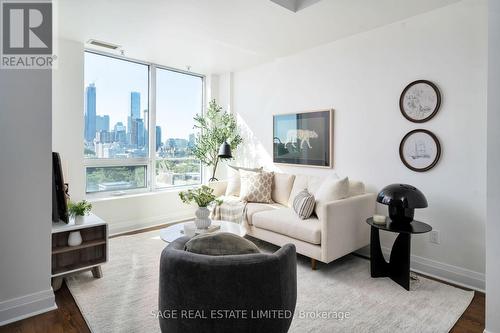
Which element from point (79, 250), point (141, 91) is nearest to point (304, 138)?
point (141, 91)

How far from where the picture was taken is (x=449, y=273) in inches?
107

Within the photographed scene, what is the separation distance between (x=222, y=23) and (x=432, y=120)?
7.73 feet

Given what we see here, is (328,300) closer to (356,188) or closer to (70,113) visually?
(356,188)

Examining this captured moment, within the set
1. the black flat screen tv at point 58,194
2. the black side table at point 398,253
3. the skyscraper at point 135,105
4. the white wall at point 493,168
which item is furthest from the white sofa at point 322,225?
the skyscraper at point 135,105

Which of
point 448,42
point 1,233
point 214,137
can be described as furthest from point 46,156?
point 448,42

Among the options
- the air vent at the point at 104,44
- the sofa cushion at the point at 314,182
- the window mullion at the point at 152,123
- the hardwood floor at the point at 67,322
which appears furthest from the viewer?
the window mullion at the point at 152,123

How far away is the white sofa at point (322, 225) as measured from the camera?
270 centimetres

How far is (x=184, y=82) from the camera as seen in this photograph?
204 inches

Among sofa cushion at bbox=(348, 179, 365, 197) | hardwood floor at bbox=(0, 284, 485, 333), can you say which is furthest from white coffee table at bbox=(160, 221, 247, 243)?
sofa cushion at bbox=(348, 179, 365, 197)

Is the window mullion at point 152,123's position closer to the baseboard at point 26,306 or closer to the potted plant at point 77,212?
the potted plant at point 77,212

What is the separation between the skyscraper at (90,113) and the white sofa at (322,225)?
2442 millimetres

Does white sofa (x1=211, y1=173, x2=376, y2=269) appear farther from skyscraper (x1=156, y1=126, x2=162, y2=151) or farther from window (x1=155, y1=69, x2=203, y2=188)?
skyscraper (x1=156, y1=126, x2=162, y2=151)

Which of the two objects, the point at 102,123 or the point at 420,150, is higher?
the point at 102,123

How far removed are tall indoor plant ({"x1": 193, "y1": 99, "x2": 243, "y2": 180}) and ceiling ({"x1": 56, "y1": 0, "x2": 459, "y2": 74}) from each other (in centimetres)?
115
